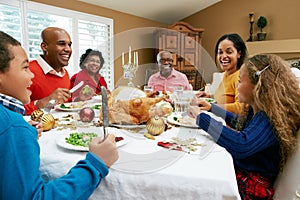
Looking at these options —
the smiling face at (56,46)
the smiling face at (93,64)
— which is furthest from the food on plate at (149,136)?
the smiling face at (93,64)

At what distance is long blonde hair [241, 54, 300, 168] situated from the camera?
80cm

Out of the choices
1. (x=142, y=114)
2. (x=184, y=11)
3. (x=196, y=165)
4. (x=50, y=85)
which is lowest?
(x=196, y=165)

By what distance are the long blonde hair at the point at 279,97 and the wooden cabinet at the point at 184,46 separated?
308cm

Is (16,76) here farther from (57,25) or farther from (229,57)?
(57,25)

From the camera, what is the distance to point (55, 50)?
1.67m

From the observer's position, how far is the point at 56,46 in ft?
5.45

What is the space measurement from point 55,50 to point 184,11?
357 cm

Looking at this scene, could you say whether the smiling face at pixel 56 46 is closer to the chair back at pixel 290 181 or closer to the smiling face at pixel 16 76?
the smiling face at pixel 16 76

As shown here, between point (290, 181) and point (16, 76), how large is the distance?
98cm

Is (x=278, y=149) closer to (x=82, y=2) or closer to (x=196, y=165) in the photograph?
(x=196, y=165)

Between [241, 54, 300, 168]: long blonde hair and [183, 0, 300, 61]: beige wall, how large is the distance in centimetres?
386

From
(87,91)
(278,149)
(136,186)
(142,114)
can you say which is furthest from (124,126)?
(87,91)

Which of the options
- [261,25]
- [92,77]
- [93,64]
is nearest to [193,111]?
[92,77]

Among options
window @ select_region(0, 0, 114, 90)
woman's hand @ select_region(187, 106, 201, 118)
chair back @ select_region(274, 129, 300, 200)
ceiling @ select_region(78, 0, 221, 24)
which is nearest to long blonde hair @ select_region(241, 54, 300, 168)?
chair back @ select_region(274, 129, 300, 200)
